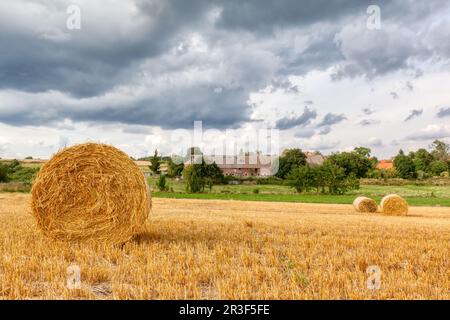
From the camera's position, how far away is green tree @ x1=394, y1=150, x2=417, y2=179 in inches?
3487

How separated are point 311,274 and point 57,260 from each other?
403cm

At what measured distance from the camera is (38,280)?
20.1 feet

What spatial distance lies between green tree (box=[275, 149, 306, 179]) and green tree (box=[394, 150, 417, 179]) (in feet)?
66.9

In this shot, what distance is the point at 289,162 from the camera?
84.0 metres

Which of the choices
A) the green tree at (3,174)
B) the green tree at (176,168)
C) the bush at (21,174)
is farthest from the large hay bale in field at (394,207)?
the green tree at (176,168)

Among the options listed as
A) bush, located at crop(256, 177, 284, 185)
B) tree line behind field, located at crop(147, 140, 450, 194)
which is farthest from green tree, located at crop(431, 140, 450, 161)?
bush, located at crop(256, 177, 284, 185)

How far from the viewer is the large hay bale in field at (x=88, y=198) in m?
9.17

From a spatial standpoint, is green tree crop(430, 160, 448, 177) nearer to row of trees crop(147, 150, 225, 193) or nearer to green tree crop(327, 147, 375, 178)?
green tree crop(327, 147, 375, 178)

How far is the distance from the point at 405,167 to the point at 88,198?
3536 inches

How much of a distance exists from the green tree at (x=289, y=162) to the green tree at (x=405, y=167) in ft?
66.9

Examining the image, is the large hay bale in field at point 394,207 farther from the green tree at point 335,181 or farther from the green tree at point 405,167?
the green tree at point 405,167
